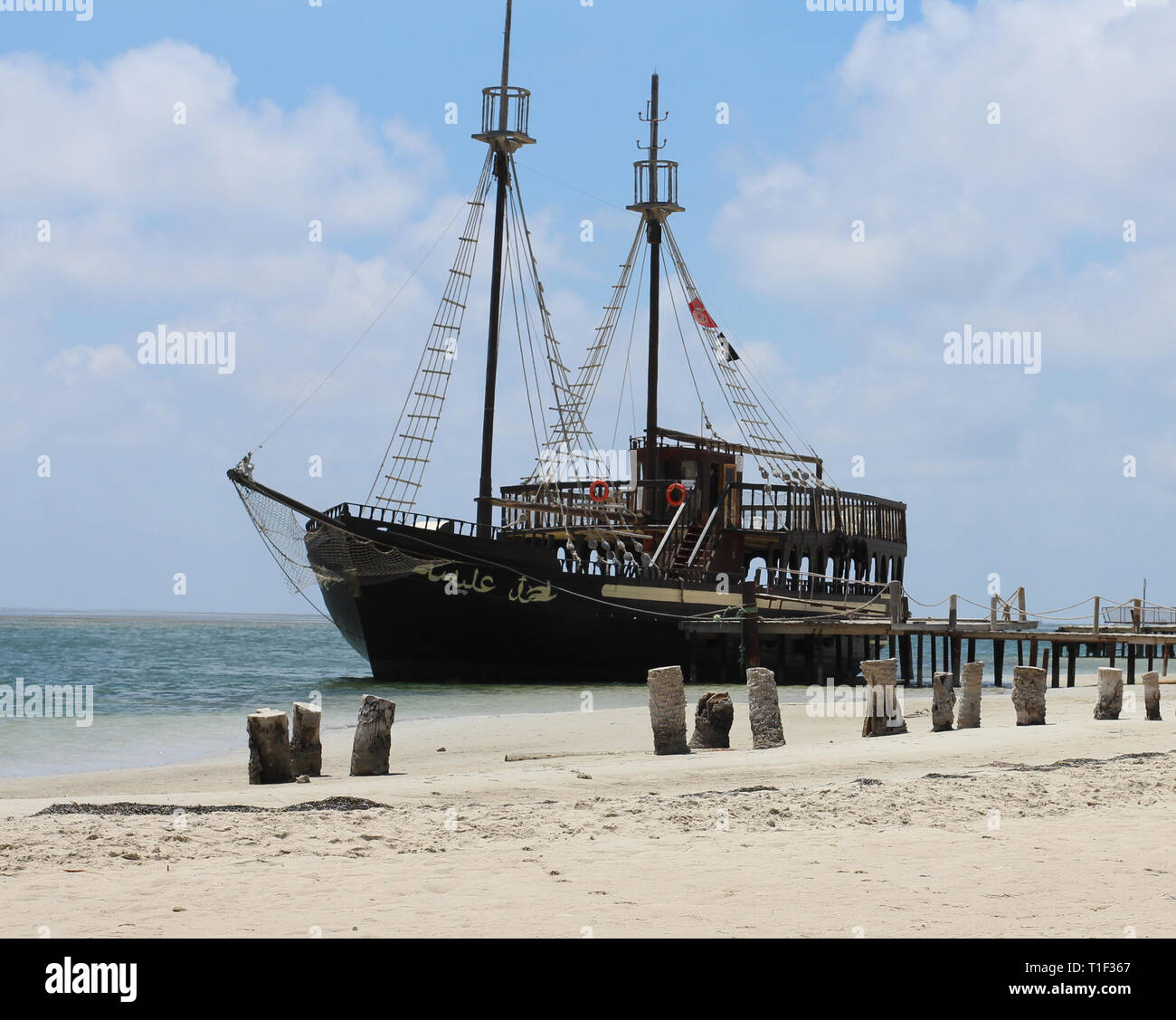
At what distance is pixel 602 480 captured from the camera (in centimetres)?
→ 3891

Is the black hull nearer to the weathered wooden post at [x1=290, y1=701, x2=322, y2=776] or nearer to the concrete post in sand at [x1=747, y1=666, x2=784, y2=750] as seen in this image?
the concrete post in sand at [x1=747, y1=666, x2=784, y2=750]

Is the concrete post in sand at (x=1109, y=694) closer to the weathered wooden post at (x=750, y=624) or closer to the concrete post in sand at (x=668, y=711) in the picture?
the concrete post in sand at (x=668, y=711)

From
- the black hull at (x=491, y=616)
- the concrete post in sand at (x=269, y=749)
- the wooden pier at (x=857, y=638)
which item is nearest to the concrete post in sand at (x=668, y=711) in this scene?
the concrete post in sand at (x=269, y=749)

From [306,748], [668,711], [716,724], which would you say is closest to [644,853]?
[306,748]

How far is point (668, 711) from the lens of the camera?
47.4 ft

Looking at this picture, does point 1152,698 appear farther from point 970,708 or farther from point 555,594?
point 555,594

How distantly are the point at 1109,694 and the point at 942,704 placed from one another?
2.71 meters

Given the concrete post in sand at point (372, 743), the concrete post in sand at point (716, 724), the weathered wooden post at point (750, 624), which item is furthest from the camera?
the weathered wooden post at point (750, 624)

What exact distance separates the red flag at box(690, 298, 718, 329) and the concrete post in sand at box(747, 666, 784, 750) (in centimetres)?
3077

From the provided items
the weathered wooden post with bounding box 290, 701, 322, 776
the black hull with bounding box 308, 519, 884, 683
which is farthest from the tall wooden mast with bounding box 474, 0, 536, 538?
the weathered wooden post with bounding box 290, 701, 322, 776

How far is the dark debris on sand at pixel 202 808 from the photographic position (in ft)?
31.3

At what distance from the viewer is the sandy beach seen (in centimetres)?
600

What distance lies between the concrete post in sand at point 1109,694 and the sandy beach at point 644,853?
14.5ft

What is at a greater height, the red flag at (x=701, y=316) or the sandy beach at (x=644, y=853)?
the red flag at (x=701, y=316)
